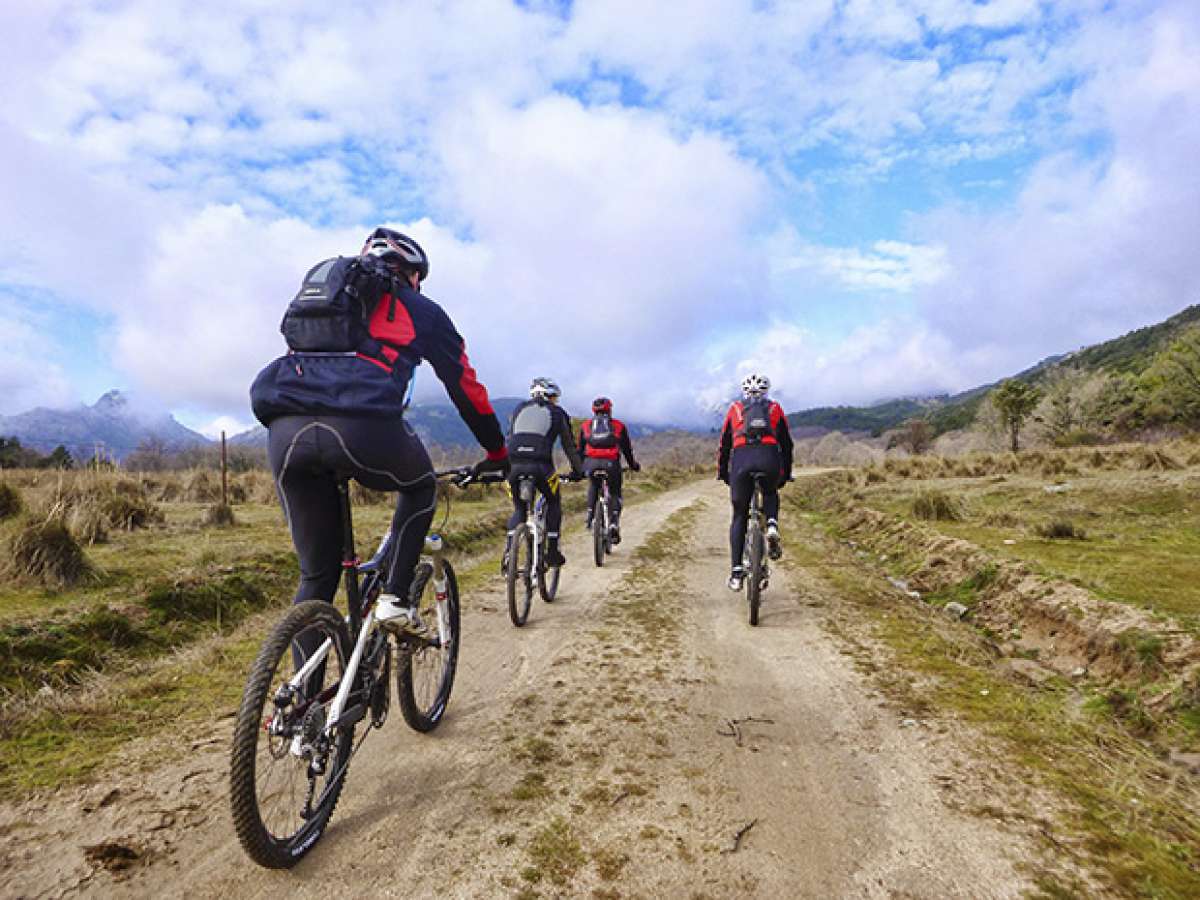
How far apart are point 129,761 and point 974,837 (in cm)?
421

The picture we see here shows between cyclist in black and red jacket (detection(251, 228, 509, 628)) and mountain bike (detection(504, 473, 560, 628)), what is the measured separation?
2936 mm

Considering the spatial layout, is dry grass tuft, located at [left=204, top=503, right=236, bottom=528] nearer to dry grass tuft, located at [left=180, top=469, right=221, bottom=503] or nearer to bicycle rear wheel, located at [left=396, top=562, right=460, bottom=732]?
dry grass tuft, located at [left=180, top=469, right=221, bottom=503]

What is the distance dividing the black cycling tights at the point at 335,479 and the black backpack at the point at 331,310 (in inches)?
13.0

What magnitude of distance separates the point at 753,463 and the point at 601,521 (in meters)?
3.09

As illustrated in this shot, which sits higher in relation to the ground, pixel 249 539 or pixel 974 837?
pixel 249 539

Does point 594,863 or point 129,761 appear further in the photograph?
point 129,761

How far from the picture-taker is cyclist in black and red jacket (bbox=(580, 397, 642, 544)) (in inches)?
383

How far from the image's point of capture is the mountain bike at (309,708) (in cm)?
226

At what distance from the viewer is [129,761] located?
3275 millimetres

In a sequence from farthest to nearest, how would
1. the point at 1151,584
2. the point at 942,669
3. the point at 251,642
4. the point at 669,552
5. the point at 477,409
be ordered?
1. the point at 669,552
2. the point at 1151,584
3. the point at 251,642
4. the point at 942,669
5. the point at 477,409

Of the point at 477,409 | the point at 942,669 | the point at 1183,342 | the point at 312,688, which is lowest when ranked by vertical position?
the point at 942,669

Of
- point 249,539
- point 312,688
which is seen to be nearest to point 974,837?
point 312,688

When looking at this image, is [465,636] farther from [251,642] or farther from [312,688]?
[312,688]

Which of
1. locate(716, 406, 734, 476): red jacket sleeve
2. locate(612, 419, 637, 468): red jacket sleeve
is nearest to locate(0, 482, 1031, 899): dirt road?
locate(716, 406, 734, 476): red jacket sleeve
